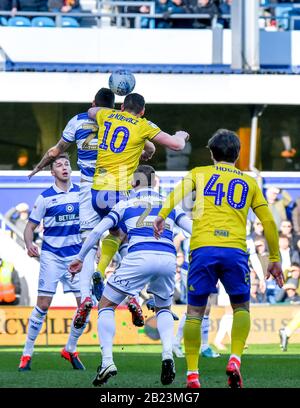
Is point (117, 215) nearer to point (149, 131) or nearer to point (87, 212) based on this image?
point (149, 131)

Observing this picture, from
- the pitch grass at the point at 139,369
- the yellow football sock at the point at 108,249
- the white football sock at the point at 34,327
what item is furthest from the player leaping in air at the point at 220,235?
the white football sock at the point at 34,327

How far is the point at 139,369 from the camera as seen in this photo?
1317 centimetres

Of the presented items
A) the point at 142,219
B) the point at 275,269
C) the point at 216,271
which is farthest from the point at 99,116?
the point at 275,269

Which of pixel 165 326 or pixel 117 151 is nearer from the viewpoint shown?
pixel 165 326

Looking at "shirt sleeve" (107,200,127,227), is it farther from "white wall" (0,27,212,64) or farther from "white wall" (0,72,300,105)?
"white wall" (0,27,212,64)

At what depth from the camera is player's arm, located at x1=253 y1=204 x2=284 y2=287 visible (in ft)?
33.8

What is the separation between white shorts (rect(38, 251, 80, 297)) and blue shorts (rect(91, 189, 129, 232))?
6.29ft

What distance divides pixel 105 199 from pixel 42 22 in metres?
13.2

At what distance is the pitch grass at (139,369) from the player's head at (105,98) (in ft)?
9.16

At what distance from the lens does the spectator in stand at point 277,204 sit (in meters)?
22.0
